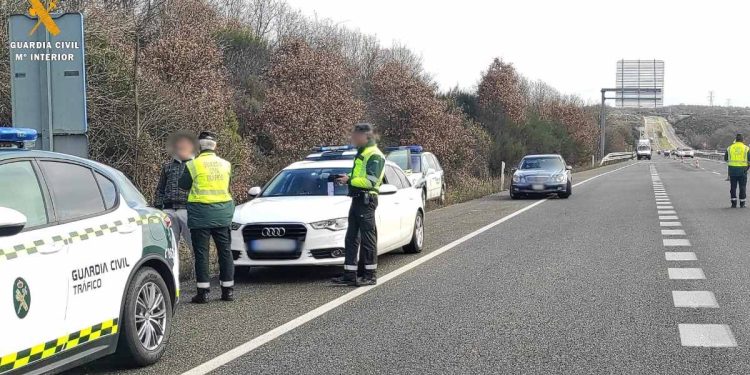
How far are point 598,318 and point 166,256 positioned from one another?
3721 millimetres

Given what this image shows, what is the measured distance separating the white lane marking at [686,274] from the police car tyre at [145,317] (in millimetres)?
5971

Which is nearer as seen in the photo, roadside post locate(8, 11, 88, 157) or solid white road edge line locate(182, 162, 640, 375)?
solid white road edge line locate(182, 162, 640, 375)

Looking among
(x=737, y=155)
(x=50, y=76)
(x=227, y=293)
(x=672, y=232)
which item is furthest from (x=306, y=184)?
(x=737, y=155)

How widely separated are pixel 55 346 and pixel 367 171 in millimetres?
4888

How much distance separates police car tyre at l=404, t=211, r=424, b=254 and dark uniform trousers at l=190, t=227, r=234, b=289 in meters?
4.21

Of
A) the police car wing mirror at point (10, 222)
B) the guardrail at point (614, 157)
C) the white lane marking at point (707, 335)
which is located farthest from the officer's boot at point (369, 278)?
the guardrail at point (614, 157)

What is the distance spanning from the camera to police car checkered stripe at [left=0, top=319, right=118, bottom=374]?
444 centimetres

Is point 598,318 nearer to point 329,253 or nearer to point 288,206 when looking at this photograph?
point 329,253

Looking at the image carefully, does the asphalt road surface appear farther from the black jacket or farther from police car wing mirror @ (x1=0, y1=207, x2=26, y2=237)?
police car wing mirror @ (x1=0, y1=207, x2=26, y2=237)

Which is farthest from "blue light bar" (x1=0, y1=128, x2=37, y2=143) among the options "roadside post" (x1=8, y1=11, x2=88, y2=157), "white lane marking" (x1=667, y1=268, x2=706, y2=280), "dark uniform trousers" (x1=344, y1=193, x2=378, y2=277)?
"white lane marking" (x1=667, y1=268, x2=706, y2=280)

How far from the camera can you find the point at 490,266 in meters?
10.8

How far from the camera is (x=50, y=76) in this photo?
10.2m

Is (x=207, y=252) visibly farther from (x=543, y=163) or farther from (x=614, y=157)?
(x=614, y=157)

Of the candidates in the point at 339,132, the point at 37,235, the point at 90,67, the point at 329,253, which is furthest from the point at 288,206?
the point at 339,132
